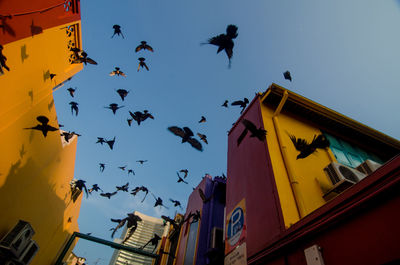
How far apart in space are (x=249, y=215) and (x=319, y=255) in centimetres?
234

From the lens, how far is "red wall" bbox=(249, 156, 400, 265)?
219 cm

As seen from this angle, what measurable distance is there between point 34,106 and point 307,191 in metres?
9.04

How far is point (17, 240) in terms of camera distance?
6.73 meters

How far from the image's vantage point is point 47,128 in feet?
22.1

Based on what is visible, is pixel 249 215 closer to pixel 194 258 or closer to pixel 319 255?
pixel 319 255

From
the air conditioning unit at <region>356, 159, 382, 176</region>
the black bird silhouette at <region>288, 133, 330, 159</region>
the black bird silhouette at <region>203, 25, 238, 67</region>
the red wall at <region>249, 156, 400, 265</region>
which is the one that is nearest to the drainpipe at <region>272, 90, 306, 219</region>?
the black bird silhouette at <region>288, 133, 330, 159</region>

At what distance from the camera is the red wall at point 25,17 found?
5.37 m

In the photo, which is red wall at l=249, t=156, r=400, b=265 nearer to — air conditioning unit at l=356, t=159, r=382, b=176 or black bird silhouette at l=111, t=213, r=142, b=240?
air conditioning unit at l=356, t=159, r=382, b=176

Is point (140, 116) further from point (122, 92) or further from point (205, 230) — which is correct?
point (205, 230)

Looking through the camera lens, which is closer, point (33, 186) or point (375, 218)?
point (375, 218)

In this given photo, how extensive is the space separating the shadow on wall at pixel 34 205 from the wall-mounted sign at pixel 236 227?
274 inches

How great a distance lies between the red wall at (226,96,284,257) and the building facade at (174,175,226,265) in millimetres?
2722

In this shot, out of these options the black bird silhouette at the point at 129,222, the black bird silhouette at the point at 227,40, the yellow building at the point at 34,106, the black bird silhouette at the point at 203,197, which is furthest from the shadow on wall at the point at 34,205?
the black bird silhouette at the point at 227,40

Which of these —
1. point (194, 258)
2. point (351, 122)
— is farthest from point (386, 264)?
point (194, 258)
